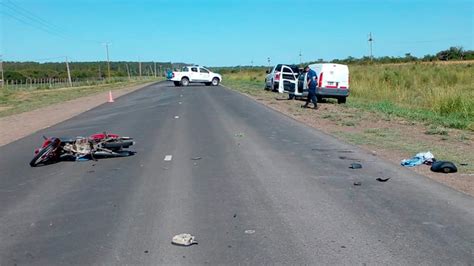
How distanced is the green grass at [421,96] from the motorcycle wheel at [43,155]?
1112 cm

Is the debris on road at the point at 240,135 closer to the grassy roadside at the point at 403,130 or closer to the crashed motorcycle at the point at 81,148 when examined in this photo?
the grassy roadside at the point at 403,130

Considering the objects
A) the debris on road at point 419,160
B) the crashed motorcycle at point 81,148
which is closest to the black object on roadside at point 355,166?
the debris on road at point 419,160

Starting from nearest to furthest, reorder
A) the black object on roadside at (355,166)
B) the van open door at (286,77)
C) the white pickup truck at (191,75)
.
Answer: the black object on roadside at (355,166)
the van open door at (286,77)
the white pickup truck at (191,75)

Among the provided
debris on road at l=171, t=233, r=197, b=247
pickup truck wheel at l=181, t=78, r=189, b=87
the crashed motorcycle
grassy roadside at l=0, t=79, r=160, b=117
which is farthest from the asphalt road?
pickup truck wheel at l=181, t=78, r=189, b=87

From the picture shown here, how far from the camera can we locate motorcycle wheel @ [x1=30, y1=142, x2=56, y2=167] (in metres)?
10.4

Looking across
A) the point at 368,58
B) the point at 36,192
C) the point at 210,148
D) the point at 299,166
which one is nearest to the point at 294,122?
the point at 210,148

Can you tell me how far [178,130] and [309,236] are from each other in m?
10.7

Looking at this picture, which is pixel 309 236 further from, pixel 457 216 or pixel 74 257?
pixel 74 257

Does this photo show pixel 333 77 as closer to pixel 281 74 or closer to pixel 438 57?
pixel 281 74

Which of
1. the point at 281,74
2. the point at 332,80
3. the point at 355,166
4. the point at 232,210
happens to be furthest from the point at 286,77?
the point at 232,210

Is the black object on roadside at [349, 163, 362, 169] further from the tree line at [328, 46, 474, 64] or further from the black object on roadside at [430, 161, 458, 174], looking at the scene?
the tree line at [328, 46, 474, 64]

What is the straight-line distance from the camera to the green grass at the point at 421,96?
19312mm

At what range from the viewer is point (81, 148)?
10930mm

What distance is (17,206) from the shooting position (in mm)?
7352
